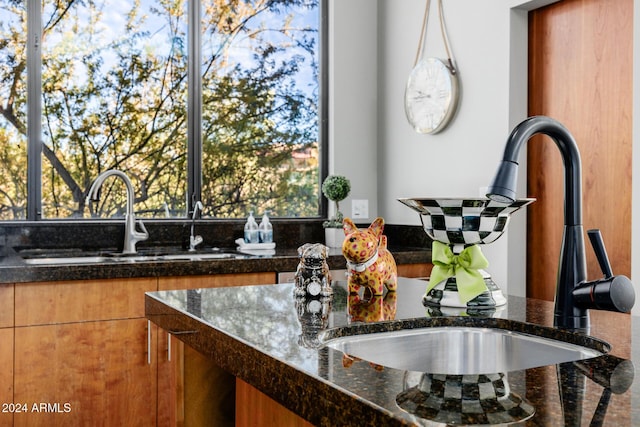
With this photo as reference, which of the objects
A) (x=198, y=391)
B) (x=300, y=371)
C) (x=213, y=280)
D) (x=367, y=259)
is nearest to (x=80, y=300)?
(x=213, y=280)

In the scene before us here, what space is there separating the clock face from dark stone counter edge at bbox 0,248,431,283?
726mm

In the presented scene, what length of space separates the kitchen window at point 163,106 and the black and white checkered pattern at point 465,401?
254 centimetres

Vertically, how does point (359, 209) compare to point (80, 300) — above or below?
above

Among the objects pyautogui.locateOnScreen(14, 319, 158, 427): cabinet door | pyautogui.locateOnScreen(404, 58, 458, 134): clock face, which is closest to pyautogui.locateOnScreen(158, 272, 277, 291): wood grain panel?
pyautogui.locateOnScreen(14, 319, 158, 427): cabinet door

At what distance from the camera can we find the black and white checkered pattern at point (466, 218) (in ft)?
3.79

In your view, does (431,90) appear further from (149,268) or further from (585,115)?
(149,268)

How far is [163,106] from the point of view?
122 inches

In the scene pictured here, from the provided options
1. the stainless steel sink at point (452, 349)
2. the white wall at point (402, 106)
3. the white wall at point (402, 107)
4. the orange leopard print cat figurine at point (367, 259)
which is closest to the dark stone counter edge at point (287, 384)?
the stainless steel sink at point (452, 349)

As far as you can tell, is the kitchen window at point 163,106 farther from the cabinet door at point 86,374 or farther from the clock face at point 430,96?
the cabinet door at point 86,374

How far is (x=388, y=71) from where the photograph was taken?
3502mm

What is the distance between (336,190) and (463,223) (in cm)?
204

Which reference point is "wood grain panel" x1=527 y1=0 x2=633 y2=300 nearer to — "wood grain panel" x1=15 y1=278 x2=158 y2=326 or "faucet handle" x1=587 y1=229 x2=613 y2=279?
"faucet handle" x1=587 y1=229 x2=613 y2=279

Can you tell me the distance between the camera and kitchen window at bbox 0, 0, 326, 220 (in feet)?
9.19

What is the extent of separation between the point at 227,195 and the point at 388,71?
45.6 inches
